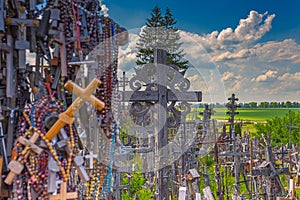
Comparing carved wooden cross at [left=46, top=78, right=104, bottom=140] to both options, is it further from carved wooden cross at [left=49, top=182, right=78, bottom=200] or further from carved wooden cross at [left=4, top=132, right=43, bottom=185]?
carved wooden cross at [left=49, top=182, right=78, bottom=200]

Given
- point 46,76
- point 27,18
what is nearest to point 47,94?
point 46,76

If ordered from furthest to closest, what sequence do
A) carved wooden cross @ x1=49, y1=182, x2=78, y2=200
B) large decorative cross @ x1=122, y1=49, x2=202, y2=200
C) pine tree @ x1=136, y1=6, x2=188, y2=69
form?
pine tree @ x1=136, y1=6, x2=188, y2=69, large decorative cross @ x1=122, y1=49, x2=202, y2=200, carved wooden cross @ x1=49, y1=182, x2=78, y2=200

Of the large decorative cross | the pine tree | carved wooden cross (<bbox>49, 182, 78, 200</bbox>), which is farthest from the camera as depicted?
the pine tree

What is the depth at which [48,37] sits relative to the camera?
2.07 meters

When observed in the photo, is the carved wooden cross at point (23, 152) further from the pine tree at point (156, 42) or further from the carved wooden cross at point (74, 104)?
the pine tree at point (156, 42)

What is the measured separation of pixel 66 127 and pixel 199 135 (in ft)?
15.1

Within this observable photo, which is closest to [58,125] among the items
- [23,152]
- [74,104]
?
[74,104]

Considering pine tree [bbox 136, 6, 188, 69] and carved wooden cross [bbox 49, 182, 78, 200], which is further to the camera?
pine tree [bbox 136, 6, 188, 69]

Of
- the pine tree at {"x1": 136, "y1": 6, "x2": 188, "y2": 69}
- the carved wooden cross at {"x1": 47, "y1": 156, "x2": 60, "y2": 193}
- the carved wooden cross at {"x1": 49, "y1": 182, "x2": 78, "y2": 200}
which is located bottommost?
the carved wooden cross at {"x1": 49, "y1": 182, "x2": 78, "y2": 200}

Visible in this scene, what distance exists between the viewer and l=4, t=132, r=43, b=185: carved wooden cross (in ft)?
5.95

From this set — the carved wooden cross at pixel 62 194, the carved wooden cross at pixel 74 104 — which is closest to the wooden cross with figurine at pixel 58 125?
the carved wooden cross at pixel 74 104

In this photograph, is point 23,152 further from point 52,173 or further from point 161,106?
point 161,106

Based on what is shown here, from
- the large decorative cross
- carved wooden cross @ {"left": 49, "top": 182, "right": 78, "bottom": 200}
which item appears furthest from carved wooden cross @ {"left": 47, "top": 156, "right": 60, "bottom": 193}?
the large decorative cross

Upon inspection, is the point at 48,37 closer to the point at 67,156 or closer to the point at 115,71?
the point at 115,71
